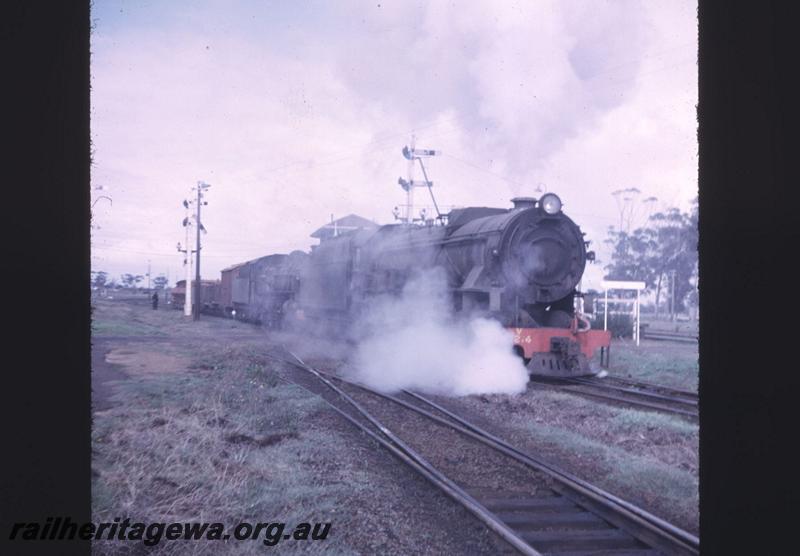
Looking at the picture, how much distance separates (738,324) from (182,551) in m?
3.78

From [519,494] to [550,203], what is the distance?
788 cm

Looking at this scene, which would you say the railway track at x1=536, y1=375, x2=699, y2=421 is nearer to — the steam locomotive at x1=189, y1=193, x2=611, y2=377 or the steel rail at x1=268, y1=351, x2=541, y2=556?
the steam locomotive at x1=189, y1=193, x2=611, y2=377

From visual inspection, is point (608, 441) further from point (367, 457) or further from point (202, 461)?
point (202, 461)

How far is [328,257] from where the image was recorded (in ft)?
63.5

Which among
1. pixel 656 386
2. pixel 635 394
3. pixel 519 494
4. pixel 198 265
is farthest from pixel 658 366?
pixel 198 265

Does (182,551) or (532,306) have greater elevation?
(532,306)

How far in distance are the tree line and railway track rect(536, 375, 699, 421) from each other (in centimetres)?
3564

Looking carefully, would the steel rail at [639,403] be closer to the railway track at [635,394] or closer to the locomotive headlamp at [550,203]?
the railway track at [635,394]

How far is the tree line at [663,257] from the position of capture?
152 feet

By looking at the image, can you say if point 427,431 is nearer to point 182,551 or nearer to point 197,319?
point 182,551

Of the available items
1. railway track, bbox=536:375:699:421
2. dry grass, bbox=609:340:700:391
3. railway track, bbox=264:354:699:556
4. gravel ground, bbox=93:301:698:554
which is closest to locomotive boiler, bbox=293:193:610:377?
railway track, bbox=536:375:699:421

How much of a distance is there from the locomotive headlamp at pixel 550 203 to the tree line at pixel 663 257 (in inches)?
1425

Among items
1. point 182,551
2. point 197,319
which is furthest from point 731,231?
point 197,319

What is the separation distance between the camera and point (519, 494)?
17.5ft
